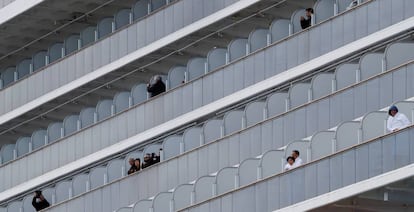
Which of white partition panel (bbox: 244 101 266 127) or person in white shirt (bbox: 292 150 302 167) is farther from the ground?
white partition panel (bbox: 244 101 266 127)

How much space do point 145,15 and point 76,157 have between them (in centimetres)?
417

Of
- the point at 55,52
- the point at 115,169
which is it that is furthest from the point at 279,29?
the point at 55,52

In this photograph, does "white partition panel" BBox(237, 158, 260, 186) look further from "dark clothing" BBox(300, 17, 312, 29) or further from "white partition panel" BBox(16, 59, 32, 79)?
"white partition panel" BBox(16, 59, 32, 79)

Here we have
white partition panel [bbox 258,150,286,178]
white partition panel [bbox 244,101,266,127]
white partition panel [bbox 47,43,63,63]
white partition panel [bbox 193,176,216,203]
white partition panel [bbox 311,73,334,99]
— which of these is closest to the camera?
white partition panel [bbox 258,150,286,178]

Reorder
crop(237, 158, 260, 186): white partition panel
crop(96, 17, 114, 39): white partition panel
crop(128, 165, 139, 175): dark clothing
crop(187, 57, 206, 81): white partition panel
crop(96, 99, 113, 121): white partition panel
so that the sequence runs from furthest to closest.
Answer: crop(96, 17, 114, 39): white partition panel < crop(96, 99, 113, 121): white partition panel < crop(187, 57, 206, 81): white partition panel < crop(128, 165, 139, 175): dark clothing < crop(237, 158, 260, 186): white partition panel

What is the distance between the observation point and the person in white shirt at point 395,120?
68.1 m

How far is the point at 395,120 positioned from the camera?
→ 68375mm

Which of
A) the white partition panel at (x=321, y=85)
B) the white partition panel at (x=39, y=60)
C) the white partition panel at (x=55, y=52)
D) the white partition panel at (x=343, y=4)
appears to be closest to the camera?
the white partition panel at (x=321, y=85)

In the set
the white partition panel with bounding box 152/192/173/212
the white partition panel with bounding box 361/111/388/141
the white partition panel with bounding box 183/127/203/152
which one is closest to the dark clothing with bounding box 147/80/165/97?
the white partition panel with bounding box 183/127/203/152

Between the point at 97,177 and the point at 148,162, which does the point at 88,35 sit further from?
the point at 148,162

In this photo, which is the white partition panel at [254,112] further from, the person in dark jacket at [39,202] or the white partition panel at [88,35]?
the white partition panel at [88,35]

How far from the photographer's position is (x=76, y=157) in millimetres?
88125

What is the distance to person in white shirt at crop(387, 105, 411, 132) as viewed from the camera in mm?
68062

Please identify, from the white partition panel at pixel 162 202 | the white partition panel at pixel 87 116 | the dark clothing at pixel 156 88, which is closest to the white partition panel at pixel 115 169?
the dark clothing at pixel 156 88
